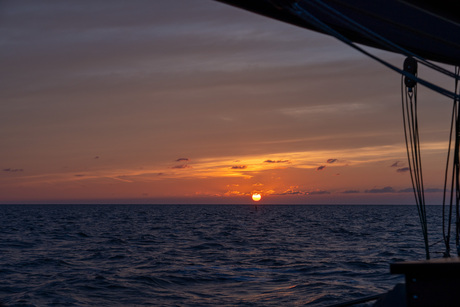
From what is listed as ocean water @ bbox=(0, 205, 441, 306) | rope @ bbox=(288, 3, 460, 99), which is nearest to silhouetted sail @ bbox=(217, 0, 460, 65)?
rope @ bbox=(288, 3, 460, 99)

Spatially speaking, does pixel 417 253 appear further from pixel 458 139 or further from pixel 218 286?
pixel 458 139

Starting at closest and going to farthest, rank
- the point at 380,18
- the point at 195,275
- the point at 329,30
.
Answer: the point at 329,30 → the point at 380,18 → the point at 195,275

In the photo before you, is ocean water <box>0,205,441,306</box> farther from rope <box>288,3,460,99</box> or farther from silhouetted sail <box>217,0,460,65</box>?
rope <box>288,3,460,99</box>

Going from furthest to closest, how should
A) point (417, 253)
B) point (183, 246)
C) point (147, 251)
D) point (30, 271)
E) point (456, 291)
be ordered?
point (183, 246) → point (147, 251) → point (417, 253) → point (30, 271) → point (456, 291)

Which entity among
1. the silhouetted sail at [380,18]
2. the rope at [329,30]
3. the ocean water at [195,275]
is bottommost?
the ocean water at [195,275]

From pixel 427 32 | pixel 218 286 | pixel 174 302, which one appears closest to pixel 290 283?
pixel 218 286

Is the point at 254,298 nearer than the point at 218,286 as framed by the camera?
Yes

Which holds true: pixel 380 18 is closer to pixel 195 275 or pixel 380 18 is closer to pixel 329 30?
pixel 329 30

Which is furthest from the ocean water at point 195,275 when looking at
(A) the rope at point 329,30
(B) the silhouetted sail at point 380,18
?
(A) the rope at point 329,30

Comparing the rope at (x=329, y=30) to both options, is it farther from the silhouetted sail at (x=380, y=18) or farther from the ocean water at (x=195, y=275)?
the ocean water at (x=195, y=275)

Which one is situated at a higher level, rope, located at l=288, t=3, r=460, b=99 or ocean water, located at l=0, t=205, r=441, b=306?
rope, located at l=288, t=3, r=460, b=99

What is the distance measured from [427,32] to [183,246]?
90.4 ft

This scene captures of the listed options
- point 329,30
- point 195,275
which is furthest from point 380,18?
point 195,275

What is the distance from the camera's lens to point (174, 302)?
14328 mm
